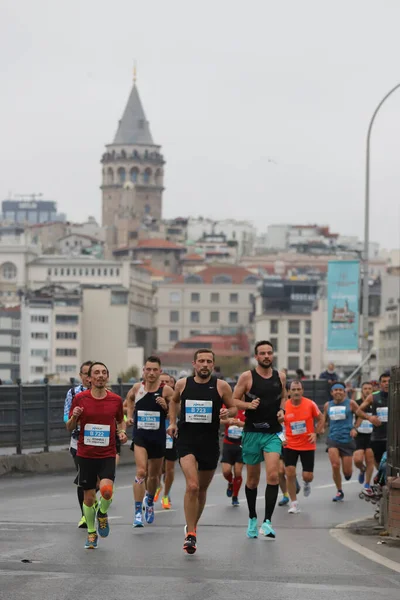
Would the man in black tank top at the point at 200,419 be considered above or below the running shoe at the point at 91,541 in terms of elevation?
above

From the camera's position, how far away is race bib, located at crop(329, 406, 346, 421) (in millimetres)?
24078

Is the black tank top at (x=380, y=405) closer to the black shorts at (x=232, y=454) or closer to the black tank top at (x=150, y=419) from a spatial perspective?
the black shorts at (x=232, y=454)

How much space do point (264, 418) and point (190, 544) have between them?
208cm

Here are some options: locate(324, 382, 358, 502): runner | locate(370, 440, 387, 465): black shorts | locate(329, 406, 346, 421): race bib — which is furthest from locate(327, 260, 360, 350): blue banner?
locate(370, 440, 387, 465): black shorts

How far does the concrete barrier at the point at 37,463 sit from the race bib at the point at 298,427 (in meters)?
6.87

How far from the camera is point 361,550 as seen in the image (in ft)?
50.2

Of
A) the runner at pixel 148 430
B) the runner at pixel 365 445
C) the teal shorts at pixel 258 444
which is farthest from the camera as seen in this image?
the runner at pixel 365 445

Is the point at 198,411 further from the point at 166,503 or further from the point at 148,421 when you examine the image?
the point at 166,503

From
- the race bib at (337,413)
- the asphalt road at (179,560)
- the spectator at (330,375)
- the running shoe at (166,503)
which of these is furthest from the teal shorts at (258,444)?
the spectator at (330,375)

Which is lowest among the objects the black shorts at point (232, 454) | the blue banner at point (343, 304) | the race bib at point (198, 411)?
the black shorts at point (232, 454)

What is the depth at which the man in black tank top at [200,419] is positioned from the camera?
15555 millimetres

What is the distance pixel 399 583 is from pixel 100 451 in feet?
11.8

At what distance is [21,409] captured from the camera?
2878 cm

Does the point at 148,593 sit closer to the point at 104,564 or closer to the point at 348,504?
the point at 104,564
